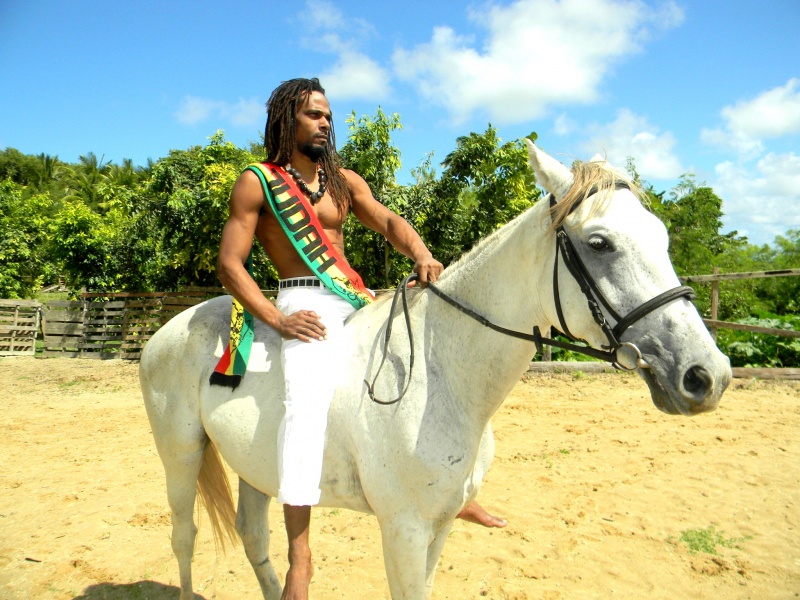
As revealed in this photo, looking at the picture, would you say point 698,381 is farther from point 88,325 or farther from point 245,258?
point 88,325

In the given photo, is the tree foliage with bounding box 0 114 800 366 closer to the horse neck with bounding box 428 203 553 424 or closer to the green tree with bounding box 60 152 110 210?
the horse neck with bounding box 428 203 553 424

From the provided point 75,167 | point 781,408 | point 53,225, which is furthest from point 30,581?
point 75,167

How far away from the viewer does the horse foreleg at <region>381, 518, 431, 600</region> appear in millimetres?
1921

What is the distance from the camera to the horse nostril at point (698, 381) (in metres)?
1.47

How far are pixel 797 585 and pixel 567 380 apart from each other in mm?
6292

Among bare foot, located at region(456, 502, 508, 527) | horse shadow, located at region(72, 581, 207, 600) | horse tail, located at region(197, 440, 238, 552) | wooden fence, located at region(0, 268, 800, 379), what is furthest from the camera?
wooden fence, located at region(0, 268, 800, 379)

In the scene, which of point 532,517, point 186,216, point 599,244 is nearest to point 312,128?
point 599,244

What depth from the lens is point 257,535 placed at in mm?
2881

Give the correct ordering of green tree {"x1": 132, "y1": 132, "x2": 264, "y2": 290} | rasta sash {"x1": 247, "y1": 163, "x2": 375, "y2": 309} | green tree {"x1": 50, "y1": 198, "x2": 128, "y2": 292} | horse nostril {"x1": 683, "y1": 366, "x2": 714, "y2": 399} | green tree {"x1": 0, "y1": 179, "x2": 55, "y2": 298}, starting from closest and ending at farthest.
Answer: horse nostril {"x1": 683, "y1": 366, "x2": 714, "y2": 399}, rasta sash {"x1": 247, "y1": 163, "x2": 375, "y2": 309}, green tree {"x1": 132, "y1": 132, "x2": 264, "y2": 290}, green tree {"x1": 50, "y1": 198, "x2": 128, "y2": 292}, green tree {"x1": 0, "y1": 179, "x2": 55, "y2": 298}

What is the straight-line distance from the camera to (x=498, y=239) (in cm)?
206

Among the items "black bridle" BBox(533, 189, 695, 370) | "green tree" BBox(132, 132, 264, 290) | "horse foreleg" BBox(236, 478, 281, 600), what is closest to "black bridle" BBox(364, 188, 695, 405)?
"black bridle" BBox(533, 189, 695, 370)

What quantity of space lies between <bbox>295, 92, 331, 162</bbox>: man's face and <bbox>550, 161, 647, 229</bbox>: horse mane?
1135mm

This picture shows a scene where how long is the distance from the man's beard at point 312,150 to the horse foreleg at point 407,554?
1576mm

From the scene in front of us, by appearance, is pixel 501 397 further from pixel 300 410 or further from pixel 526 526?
pixel 526 526
